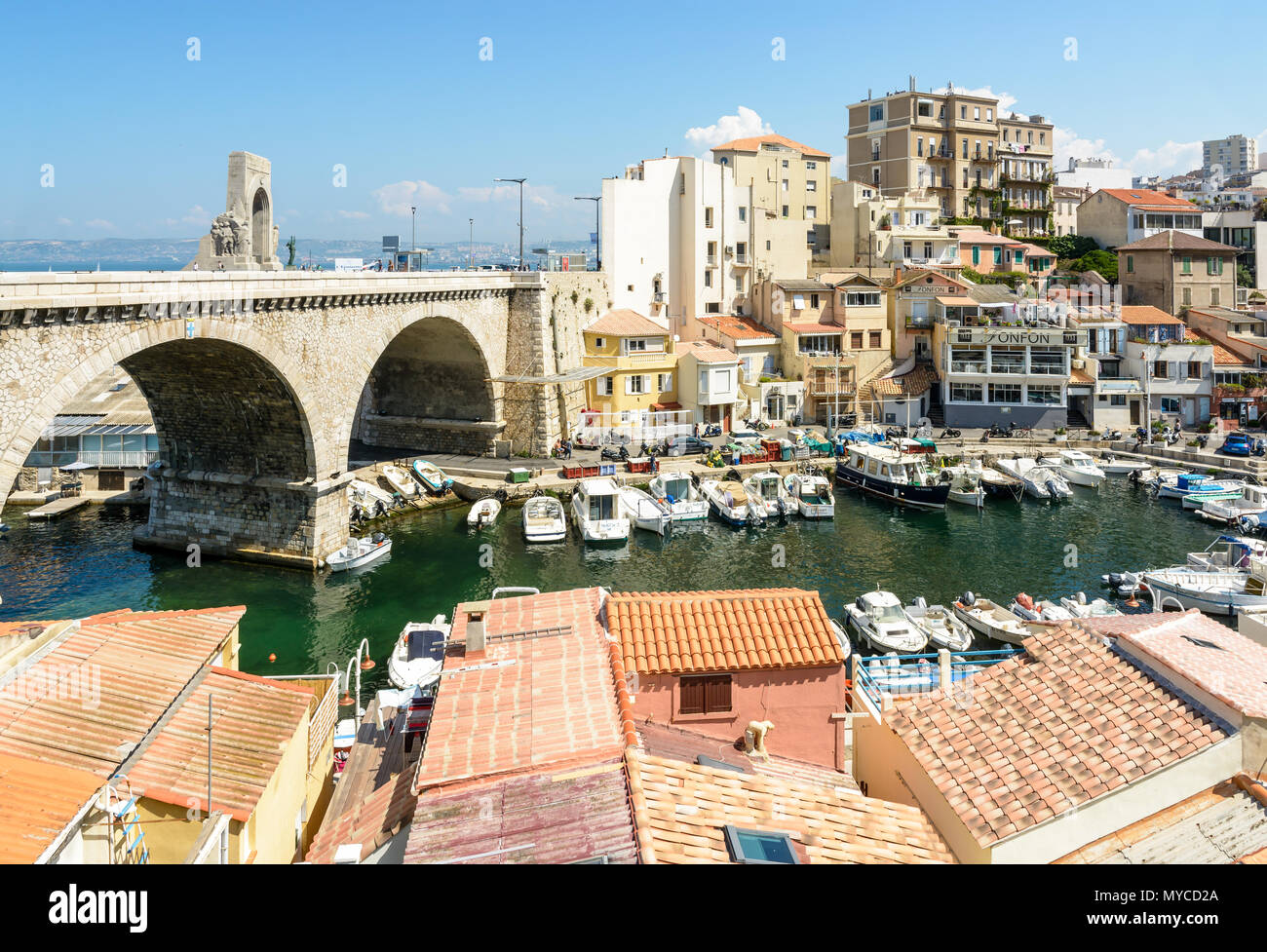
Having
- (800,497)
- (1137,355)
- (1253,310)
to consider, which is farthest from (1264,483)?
(1253,310)

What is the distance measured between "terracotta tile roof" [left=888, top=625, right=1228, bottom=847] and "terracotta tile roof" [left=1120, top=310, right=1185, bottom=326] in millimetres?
51012

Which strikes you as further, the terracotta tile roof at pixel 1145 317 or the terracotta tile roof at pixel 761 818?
the terracotta tile roof at pixel 1145 317

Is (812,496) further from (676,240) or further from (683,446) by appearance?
(676,240)

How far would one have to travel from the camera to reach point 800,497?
138 ft

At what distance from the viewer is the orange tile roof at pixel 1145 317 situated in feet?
182

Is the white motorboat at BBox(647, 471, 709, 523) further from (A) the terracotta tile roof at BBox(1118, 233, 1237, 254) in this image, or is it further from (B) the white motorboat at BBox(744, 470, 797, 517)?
(A) the terracotta tile roof at BBox(1118, 233, 1237, 254)

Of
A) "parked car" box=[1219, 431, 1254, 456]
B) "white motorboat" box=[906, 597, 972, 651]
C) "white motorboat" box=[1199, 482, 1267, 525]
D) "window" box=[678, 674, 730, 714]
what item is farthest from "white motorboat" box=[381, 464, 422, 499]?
"parked car" box=[1219, 431, 1254, 456]

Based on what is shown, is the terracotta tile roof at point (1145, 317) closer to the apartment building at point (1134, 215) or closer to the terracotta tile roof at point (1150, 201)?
the apartment building at point (1134, 215)

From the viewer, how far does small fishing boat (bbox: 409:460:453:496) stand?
4431 cm

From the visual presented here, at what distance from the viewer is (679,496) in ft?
140

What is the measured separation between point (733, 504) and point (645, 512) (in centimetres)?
399

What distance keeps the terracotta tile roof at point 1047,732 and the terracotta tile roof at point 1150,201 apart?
7439cm

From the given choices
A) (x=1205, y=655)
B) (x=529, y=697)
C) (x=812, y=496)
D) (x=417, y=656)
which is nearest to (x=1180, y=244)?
(x=812, y=496)

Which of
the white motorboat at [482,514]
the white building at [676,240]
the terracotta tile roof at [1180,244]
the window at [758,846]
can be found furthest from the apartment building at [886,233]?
the window at [758,846]
